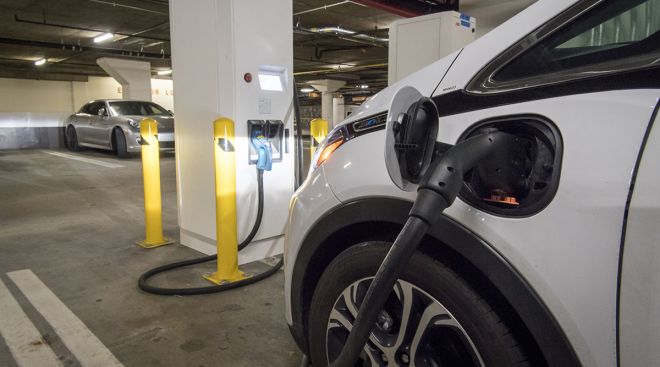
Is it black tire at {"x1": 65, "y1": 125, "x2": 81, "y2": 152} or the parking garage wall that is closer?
black tire at {"x1": 65, "y1": 125, "x2": 81, "y2": 152}

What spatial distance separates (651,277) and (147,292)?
9.16ft

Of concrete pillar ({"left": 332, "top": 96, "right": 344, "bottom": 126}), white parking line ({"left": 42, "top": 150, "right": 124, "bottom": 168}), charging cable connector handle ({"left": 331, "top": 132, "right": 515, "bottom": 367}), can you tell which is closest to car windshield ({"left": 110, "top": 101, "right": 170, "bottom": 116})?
white parking line ({"left": 42, "top": 150, "right": 124, "bottom": 168})

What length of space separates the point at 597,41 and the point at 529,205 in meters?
0.51

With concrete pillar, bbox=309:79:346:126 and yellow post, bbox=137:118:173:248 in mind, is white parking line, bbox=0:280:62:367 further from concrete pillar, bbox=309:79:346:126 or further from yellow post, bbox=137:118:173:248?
concrete pillar, bbox=309:79:346:126

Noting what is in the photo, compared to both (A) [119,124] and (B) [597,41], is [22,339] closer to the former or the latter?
(B) [597,41]

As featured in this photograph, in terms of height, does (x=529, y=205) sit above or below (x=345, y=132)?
below

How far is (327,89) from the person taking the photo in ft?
86.6

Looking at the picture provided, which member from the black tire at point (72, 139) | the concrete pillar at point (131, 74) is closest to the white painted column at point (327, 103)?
the concrete pillar at point (131, 74)

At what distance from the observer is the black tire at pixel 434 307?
3.61ft

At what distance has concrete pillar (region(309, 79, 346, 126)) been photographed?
2595 cm

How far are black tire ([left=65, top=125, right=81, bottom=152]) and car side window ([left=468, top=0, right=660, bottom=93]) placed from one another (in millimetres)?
13992


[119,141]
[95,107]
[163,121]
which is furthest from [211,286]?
[95,107]

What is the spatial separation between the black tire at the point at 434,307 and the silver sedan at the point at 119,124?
9451 millimetres

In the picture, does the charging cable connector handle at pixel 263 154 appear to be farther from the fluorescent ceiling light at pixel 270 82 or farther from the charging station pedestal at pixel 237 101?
the fluorescent ceiling light at pixel 270 82
